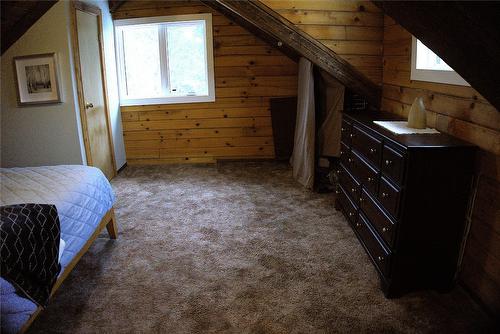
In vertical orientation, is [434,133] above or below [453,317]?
above

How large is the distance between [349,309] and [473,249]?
2.60 feet

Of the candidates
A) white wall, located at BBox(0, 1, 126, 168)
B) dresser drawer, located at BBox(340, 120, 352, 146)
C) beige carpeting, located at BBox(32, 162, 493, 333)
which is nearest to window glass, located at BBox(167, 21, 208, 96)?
white wall, located at BBox(0, 1, 126, 168)

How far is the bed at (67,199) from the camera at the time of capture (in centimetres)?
201

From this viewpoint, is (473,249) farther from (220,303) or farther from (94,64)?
(94,64)

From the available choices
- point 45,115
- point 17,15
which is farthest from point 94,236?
point 45,115

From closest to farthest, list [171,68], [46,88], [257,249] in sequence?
1. [257,249]
2. [46,88]
3. [171,68]

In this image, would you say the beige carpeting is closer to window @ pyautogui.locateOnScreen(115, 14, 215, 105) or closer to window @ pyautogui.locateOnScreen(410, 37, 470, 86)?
window @ pyautogui.locateOnScreen(410, 37, 470, 86)

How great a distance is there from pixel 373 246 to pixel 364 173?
0.50m

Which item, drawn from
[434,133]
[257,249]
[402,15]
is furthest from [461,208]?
[257,249]

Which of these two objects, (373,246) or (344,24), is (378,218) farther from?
(344,24)

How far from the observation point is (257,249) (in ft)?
8.72

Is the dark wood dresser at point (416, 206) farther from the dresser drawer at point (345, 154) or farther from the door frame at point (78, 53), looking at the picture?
the door frame at point (78, 53)

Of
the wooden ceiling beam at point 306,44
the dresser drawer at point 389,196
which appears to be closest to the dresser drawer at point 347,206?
the dresser drawer at point 389,196

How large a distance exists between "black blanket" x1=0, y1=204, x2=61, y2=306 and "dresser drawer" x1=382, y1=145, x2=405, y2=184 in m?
1.81
